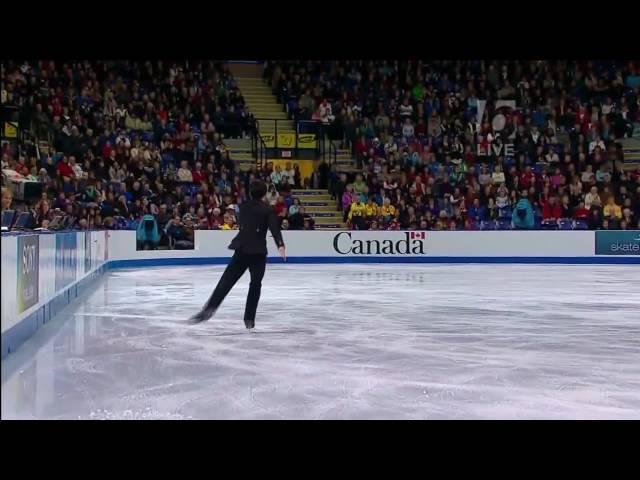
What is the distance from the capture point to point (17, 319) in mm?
6656

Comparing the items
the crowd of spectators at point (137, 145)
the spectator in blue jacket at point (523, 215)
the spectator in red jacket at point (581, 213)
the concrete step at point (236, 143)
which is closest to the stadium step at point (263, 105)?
the concrete step at point (236, 143)

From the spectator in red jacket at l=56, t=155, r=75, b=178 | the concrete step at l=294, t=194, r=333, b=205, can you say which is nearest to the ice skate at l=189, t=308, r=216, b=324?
the spectator in red jacket at l=56, t=155, r=75, b=178

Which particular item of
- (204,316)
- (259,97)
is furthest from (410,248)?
(204,316)

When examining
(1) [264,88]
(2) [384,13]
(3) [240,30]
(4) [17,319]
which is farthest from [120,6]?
(1) [264,88]

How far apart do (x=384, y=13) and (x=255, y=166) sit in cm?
1814

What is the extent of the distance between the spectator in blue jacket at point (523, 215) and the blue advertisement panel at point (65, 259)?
46.5ft

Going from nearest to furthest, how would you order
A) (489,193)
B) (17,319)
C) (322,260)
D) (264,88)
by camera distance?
1. (17,319)
2. (322,260)
3. (489,193)
4. (264,88)

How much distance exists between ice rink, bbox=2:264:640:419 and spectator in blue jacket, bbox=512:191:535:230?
9895 mm

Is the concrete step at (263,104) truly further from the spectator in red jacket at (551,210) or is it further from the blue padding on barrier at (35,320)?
the blue padding on barrier at (35,320)

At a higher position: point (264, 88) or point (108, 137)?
point (264, 88)

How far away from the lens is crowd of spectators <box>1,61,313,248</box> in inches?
765

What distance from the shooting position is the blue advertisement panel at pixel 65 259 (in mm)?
9323

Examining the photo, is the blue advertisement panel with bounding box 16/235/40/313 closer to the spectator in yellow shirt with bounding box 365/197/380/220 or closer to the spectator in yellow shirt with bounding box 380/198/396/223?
the spectator in yellow shirt with bounding box 365/197/380/220
